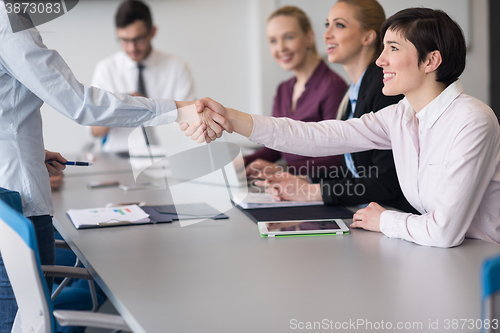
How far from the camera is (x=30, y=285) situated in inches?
37.8

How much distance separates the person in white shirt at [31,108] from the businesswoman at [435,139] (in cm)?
42

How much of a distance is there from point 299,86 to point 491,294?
2.29m

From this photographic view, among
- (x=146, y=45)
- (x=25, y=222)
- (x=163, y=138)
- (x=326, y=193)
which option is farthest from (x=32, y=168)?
(x=146, y=45)

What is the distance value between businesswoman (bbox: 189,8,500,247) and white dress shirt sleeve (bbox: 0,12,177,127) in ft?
1.00

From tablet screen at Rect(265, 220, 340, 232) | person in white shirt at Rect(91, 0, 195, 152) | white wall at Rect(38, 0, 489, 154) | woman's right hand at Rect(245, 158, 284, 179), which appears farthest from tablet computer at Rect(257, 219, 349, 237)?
white wall at Rect(38, 0, 489, 154)

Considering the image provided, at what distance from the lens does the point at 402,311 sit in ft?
2.88

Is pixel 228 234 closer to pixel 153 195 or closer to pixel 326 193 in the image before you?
pixel 326 193

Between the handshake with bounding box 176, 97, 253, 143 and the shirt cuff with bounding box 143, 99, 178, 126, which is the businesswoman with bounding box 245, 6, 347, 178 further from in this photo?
the shirt cuff with bounding box 143, 99, 178, 126

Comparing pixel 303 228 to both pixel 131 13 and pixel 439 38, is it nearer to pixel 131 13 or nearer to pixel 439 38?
pixel 439 38

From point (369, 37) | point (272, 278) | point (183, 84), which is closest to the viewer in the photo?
point (272, 278)

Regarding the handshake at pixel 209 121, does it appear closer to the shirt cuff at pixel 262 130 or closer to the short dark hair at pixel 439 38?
the shirt cuff at pixel 262 130

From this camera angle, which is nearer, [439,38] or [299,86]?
[439,38]

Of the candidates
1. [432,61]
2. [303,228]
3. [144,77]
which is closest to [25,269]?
[303,228]

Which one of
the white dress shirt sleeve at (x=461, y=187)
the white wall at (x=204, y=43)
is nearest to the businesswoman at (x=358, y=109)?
the white dress shirt sleeve at (x=461, y=187)
